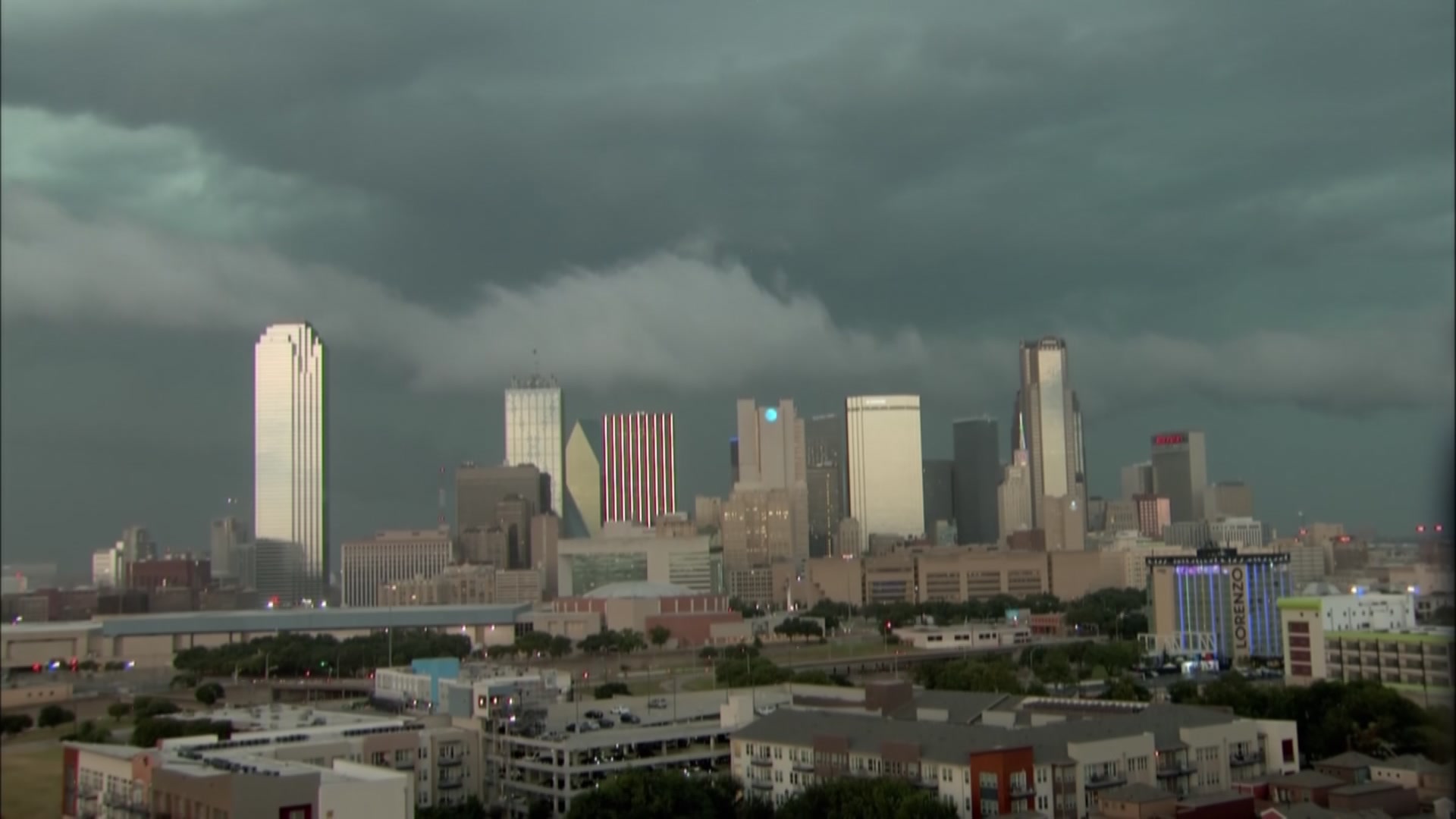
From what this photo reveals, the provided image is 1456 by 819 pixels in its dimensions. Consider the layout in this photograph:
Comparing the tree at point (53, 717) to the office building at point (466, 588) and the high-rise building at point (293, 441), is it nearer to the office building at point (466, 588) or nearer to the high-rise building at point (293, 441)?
the office building at point (466, 588)

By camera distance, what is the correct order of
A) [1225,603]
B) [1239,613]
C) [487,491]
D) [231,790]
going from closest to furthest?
[231,790]
[1239,613]
[1225,603]
[487,491]

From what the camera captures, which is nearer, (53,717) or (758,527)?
(53,717)

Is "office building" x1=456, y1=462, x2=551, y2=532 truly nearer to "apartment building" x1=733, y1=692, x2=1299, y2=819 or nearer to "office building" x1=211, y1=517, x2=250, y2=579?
"office building" x1=211, y1=517, x2=250, y2=579

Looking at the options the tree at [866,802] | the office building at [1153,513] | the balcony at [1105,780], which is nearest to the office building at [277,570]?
the tree at [866,802]

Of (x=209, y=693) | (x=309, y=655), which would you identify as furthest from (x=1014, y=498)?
(x=209, y=693)

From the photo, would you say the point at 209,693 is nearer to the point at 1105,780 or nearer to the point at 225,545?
the point at 1105,780

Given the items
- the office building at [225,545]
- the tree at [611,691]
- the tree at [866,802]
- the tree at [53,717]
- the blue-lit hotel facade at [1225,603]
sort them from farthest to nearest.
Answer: the office building at [225,545] → the blue-lit hotel facade at [1225,603] → the tree at [611,691] → the tree at [866,802] → the tree at [53,717]
